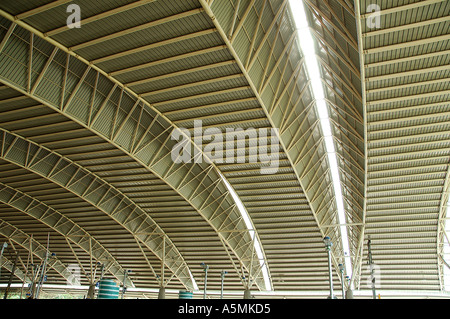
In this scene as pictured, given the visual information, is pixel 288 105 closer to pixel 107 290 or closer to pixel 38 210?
pixel 107 290

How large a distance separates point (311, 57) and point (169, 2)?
12050mm

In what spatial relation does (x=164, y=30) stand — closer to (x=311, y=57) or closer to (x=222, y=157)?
(x=311, y=57)

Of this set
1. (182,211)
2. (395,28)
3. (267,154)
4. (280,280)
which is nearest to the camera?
(395,28)

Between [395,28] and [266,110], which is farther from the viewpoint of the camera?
[266,110]

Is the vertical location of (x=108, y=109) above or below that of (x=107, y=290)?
above

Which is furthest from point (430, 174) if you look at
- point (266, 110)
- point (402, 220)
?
point (266, 110)

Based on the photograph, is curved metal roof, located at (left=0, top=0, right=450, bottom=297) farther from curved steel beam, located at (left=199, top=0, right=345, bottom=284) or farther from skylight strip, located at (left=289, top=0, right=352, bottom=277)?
skylight strip, located at (left=289, top=0, right=352, bottom=277)

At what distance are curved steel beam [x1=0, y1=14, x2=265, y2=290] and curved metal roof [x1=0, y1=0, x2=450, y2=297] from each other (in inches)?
4.3

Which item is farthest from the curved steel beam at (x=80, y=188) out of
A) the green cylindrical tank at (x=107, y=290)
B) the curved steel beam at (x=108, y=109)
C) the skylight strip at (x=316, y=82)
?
the skylight strip at (x=316, y=82)

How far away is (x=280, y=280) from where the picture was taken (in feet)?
162

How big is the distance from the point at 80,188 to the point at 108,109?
1525cm

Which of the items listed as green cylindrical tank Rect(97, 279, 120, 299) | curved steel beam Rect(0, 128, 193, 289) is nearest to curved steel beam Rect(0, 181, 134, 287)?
curved steel beam Rect(0, 128, 193, 289)

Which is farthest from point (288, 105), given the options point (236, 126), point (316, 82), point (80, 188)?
point (80, 188)

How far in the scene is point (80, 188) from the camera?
3906 cm
